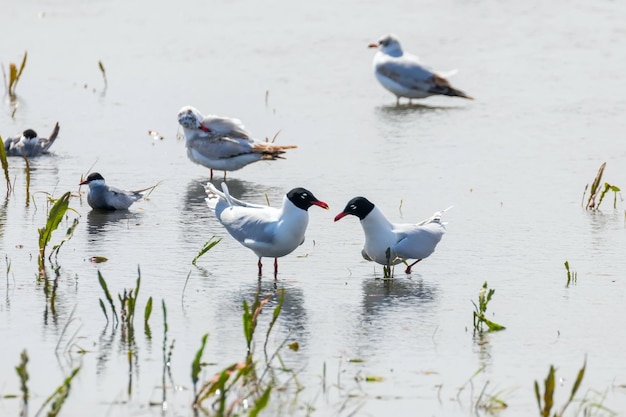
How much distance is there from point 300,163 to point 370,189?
1.46 metres

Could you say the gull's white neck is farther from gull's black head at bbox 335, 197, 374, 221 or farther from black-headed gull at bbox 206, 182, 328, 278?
black-headed gull at bbox 206, 182, 328, 278

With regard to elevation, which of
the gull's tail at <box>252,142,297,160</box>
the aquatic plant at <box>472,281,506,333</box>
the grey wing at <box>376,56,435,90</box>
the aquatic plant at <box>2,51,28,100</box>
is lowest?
the aquatic plant at <box>472,281,506,333</box>

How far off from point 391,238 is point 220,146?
147 inches

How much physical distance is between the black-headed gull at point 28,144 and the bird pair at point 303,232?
399 cm

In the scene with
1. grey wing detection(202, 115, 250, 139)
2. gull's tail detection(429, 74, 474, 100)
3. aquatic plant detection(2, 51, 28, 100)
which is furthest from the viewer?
gull's tail detection(429, 74, 474, 100)

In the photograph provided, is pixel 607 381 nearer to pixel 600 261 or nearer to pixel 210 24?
pixel 600 261

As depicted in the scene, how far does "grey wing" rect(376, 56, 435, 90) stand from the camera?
16703 mm

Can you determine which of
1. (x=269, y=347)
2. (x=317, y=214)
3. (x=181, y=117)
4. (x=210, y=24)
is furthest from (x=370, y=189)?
(x=210, y=24)

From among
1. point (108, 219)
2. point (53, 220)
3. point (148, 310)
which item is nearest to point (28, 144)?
point (108, 219)

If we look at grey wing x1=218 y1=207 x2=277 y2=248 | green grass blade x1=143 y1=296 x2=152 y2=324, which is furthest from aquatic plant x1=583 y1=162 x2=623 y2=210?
green grass blade x1=143 y1=296 x2=152 y2=324

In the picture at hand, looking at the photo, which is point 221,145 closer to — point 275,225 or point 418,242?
point 275,225

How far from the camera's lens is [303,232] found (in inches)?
352

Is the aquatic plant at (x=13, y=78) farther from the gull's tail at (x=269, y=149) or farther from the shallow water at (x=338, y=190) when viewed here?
the gull's tail at (x=269, y=149)

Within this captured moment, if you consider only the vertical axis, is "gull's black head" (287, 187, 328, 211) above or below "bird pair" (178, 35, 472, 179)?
below
